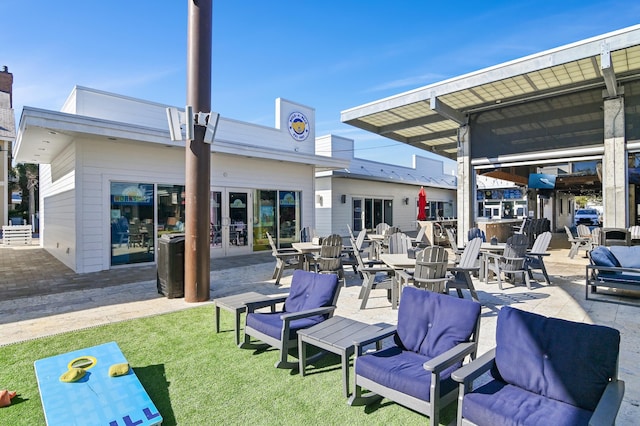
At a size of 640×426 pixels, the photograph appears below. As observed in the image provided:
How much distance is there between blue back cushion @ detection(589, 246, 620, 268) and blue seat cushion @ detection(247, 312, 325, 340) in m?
4.98

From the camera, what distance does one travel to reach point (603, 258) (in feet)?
19.1

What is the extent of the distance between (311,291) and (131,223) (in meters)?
7.26

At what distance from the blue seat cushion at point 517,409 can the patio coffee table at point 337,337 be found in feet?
3.16

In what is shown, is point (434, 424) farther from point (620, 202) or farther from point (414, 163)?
point (414, 163)

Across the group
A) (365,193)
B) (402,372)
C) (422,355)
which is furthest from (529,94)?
(365,193)

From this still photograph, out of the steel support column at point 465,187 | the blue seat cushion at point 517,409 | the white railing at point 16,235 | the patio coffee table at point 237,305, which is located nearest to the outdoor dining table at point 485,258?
the steel support column at point 465,187

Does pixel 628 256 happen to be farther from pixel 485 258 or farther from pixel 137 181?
pixel 137 181

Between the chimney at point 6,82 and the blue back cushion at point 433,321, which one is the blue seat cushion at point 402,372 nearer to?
the blue back cushion at point 433,321

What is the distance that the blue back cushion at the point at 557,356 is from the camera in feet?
Result: 6.90

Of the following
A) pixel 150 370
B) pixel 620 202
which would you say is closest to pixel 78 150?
pixel 150 370

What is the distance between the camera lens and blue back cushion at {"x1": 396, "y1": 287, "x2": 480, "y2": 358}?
109 inches

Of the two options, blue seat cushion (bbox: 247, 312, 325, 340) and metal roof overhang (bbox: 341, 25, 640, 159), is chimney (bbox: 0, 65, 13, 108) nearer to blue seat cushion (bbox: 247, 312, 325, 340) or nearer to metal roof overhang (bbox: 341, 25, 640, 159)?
metal roof overhang (bbox: 341, 25, 640, 159)

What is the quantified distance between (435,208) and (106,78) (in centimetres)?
2088

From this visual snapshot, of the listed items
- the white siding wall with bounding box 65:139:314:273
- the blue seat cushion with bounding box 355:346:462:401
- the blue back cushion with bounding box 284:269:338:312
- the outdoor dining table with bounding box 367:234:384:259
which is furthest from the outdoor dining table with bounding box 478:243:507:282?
the white siding wall with bounding box 65:139:314:273
